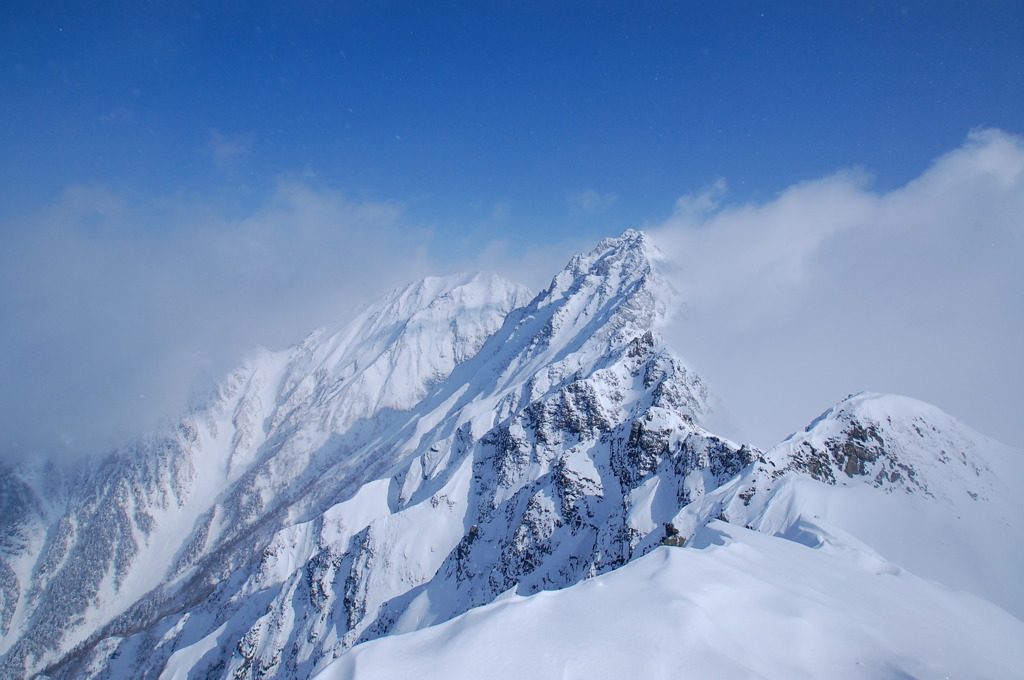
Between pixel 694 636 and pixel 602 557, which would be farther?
pixel 602 557

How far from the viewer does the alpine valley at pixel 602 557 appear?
6168 mm

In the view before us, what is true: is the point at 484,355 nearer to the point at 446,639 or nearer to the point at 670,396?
the point at 670,396

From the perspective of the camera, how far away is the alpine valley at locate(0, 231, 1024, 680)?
617cm

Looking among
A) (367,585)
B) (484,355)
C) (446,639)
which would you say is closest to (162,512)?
(484,355)

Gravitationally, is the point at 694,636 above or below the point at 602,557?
above

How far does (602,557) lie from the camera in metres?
37.2

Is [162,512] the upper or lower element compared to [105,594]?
upper

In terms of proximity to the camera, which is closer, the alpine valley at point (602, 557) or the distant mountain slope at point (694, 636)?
the distant mountain slope at point (694, 636)

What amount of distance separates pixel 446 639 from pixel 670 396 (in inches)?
2420

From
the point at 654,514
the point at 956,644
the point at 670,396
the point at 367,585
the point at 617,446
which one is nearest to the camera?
the point at 956,644

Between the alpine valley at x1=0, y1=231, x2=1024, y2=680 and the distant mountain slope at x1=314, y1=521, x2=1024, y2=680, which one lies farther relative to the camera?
the alpine valley at x1=0, y1=231, x2=1024, y2=680

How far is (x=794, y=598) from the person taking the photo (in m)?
7.72

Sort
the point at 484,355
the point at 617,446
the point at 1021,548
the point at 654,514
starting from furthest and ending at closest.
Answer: the point at 484,355 → the point at 617,446 → the point at 654,514 → the point at 1021,548

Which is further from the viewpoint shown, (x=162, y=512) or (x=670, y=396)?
(x=162, y=512)
